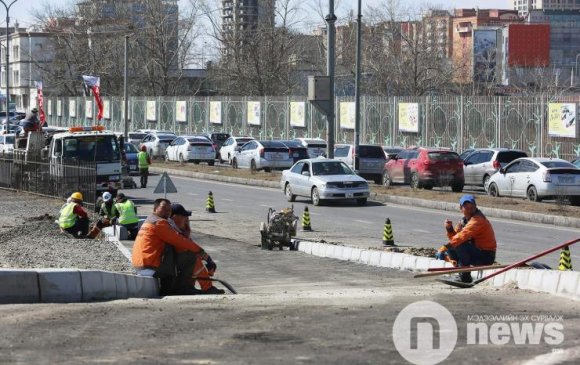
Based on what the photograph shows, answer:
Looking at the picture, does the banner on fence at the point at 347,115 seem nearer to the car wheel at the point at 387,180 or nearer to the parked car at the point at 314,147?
the parked car at the point at 314,147

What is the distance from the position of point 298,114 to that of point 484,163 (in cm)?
2919

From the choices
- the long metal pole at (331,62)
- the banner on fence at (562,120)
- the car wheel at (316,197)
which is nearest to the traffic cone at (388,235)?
the car wheel at (316,197)

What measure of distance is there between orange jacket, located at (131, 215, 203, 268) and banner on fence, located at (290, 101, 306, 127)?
54.3 m

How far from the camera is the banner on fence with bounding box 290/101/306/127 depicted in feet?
227

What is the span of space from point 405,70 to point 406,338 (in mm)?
77945

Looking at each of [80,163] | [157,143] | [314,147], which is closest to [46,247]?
[80,163]

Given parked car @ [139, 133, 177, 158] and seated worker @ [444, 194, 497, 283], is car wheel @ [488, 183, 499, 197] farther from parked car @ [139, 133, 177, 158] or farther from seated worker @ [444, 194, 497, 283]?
parked car @ [139, 133, 177, 158]

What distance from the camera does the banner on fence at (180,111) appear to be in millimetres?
84438

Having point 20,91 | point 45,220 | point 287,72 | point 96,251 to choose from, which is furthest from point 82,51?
point 96,251

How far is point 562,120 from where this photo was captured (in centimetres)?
4781

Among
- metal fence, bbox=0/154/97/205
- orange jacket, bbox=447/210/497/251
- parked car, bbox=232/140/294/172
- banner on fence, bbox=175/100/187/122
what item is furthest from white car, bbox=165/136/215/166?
orange jacket, bbox=447/210/497/251

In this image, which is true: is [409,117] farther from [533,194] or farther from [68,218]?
[68,218]

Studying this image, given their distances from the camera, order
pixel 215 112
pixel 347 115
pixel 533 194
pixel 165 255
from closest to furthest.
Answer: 1. pixel 165 255
2. pixel 533 194
3. pixel 347 115
4. pixel 215 112

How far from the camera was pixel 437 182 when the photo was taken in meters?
39.4
